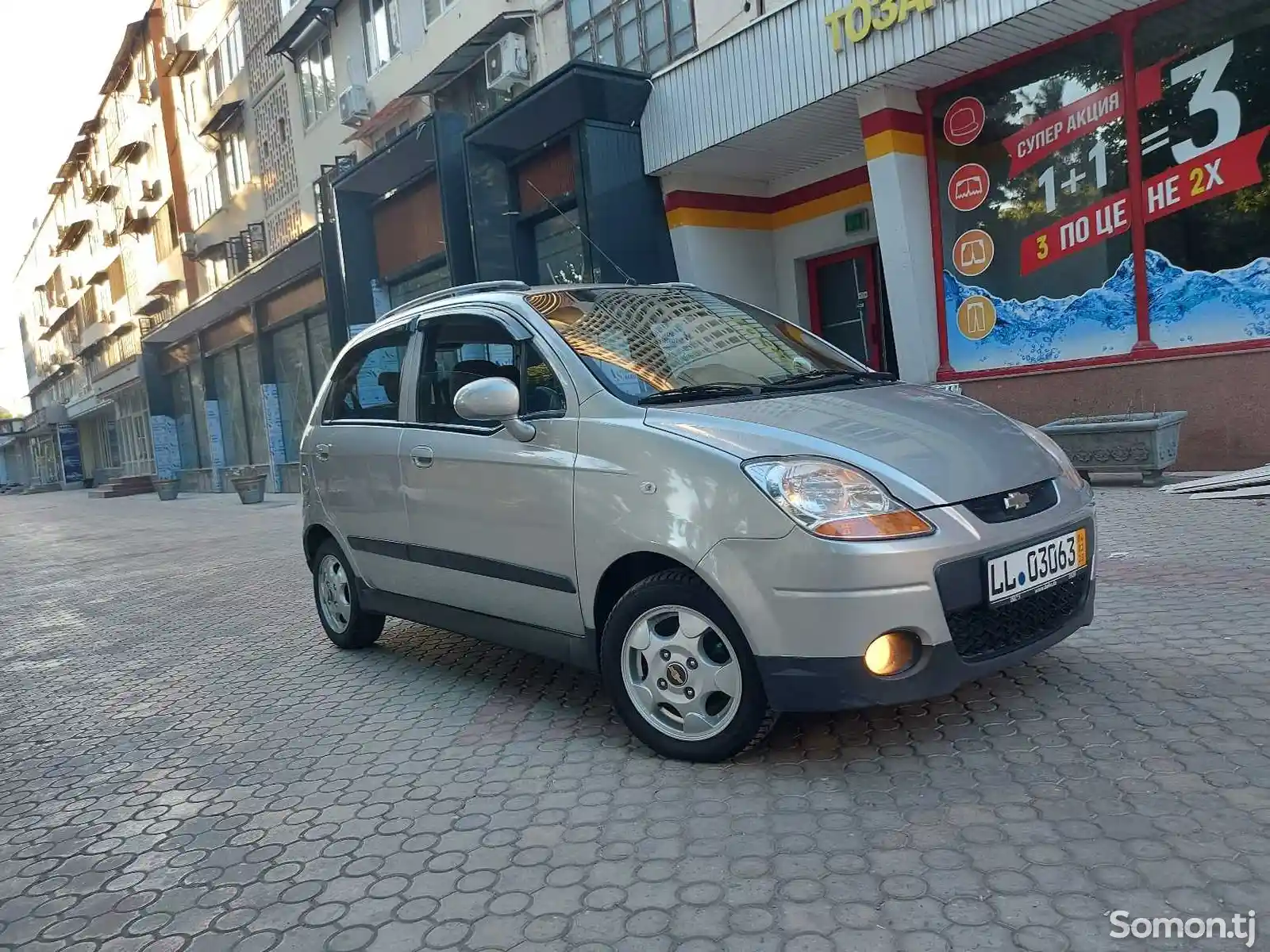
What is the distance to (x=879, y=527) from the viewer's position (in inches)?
113

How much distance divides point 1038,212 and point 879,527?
28.1 ft

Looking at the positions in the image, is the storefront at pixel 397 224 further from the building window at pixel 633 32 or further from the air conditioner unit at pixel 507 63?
the building window at pixel 633 32

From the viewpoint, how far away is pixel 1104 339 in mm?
9656

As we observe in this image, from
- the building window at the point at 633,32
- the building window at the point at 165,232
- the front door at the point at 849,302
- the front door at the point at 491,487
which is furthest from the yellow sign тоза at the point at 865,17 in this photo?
the building window at the point at 165,232

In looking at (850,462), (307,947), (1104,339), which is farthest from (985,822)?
(1104,339)

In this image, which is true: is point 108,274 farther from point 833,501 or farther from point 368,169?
point 833,501

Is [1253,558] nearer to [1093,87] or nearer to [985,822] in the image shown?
[985,822]

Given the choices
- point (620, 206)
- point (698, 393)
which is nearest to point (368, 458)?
point (698, 393)

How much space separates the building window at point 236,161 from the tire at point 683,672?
26953 mm

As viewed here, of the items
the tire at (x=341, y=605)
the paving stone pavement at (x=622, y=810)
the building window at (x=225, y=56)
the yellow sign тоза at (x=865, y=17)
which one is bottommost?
the paving stone pavement at (x=622, y=810)

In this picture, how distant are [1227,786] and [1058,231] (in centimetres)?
847

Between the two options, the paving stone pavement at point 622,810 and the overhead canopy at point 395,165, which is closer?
the paving stone pavement at point 622,810

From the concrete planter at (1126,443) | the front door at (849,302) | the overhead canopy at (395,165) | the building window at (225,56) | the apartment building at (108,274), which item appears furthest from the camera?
the apartment building at (108,274)

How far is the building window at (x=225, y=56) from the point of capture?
2628 centimetres
